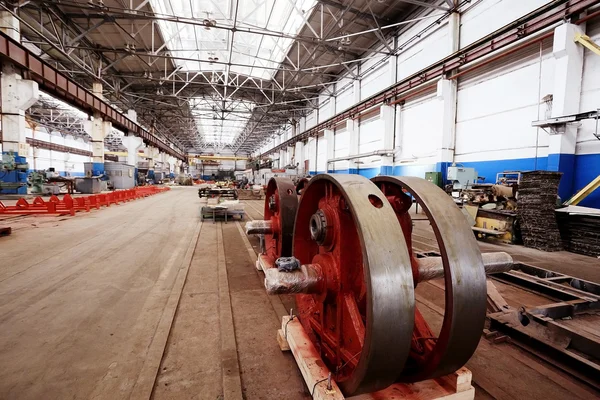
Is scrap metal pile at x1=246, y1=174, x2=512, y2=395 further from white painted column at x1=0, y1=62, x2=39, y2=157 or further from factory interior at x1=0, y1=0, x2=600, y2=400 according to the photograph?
white painted column at x1=0, y1=62, x2=39, y2=157

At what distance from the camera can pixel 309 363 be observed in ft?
4.92

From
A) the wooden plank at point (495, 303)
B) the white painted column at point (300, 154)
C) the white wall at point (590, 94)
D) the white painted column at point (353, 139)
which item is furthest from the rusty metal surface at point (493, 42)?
the white painted column at point (300, 154)

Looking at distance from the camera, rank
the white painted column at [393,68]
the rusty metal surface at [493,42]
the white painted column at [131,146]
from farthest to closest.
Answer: the white painted column at [131,146] → the white painted column at [393,68] → the rusty metal surface at [493,42]

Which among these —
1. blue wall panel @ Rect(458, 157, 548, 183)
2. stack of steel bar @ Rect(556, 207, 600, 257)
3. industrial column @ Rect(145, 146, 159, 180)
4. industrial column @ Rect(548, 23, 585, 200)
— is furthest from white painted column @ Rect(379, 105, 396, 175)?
industrial column @ Rect(145, 146, 159, 180)

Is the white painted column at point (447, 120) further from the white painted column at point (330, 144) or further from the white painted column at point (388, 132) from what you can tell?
the white painted column at point (330, 144)

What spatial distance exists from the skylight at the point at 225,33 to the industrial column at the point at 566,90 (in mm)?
7991

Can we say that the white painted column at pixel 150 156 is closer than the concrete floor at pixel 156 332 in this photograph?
No

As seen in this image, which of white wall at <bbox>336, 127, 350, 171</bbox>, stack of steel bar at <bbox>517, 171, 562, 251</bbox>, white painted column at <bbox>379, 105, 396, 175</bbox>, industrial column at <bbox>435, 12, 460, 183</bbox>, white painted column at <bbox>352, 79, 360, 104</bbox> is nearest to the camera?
stack of steel bar at <bbox>517, 171, 562, 251</bbox>

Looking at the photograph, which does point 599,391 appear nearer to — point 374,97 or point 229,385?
point 229,385

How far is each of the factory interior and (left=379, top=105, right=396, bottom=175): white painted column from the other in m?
0.09

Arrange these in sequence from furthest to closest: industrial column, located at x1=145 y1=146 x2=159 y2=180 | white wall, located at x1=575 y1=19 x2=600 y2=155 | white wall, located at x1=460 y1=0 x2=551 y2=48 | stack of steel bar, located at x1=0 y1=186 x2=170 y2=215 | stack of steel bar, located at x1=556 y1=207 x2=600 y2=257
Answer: industrial column, located at x1=145 y1=146 x2=159 y2=180
stack of steel bar, located at x1=0 y1=186 x2=170 y2=215
white wall, located at x1=460 y1=0 x2=551 y2=48
white wall, located at x1=575 y1=19 x2=600 y2=155
stack of steel bar, located at x1=556 y1=207 x2=600 y2=257

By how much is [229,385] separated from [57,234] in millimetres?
5790

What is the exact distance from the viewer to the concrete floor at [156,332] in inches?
65.3

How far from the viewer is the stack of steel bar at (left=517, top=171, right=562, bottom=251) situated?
513 cm
